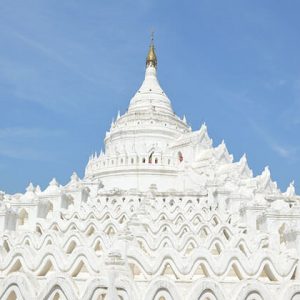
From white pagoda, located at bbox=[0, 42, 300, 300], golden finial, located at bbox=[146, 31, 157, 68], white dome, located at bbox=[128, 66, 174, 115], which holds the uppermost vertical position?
golden finial, located at bbox=[146, 31, 157, 68]

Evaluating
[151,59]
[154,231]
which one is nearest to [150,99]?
[151,59]

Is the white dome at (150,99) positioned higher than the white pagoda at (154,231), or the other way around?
the white dome at (150,99)

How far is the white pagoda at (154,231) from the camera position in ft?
28.2

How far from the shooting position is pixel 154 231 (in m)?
16.8

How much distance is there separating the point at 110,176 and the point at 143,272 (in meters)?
31.0

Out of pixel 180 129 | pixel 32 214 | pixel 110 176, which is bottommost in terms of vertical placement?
pixel 32 214

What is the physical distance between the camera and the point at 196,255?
11086 millimetres

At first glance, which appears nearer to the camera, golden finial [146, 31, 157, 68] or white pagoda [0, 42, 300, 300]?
white pagoda [0, 42, 300, 300]

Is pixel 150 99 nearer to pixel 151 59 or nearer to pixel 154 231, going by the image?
pixel 151 59

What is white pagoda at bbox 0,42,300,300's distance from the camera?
861cm

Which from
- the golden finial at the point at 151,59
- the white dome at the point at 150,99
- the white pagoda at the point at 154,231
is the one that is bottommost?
the white pagoda at the point at 154,231

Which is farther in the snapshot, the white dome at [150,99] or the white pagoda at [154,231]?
the white dome at [150,99]

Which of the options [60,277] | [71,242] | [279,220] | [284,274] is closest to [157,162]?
[279,220]

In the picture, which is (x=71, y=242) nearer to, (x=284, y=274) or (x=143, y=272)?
(x=143, y=272)
